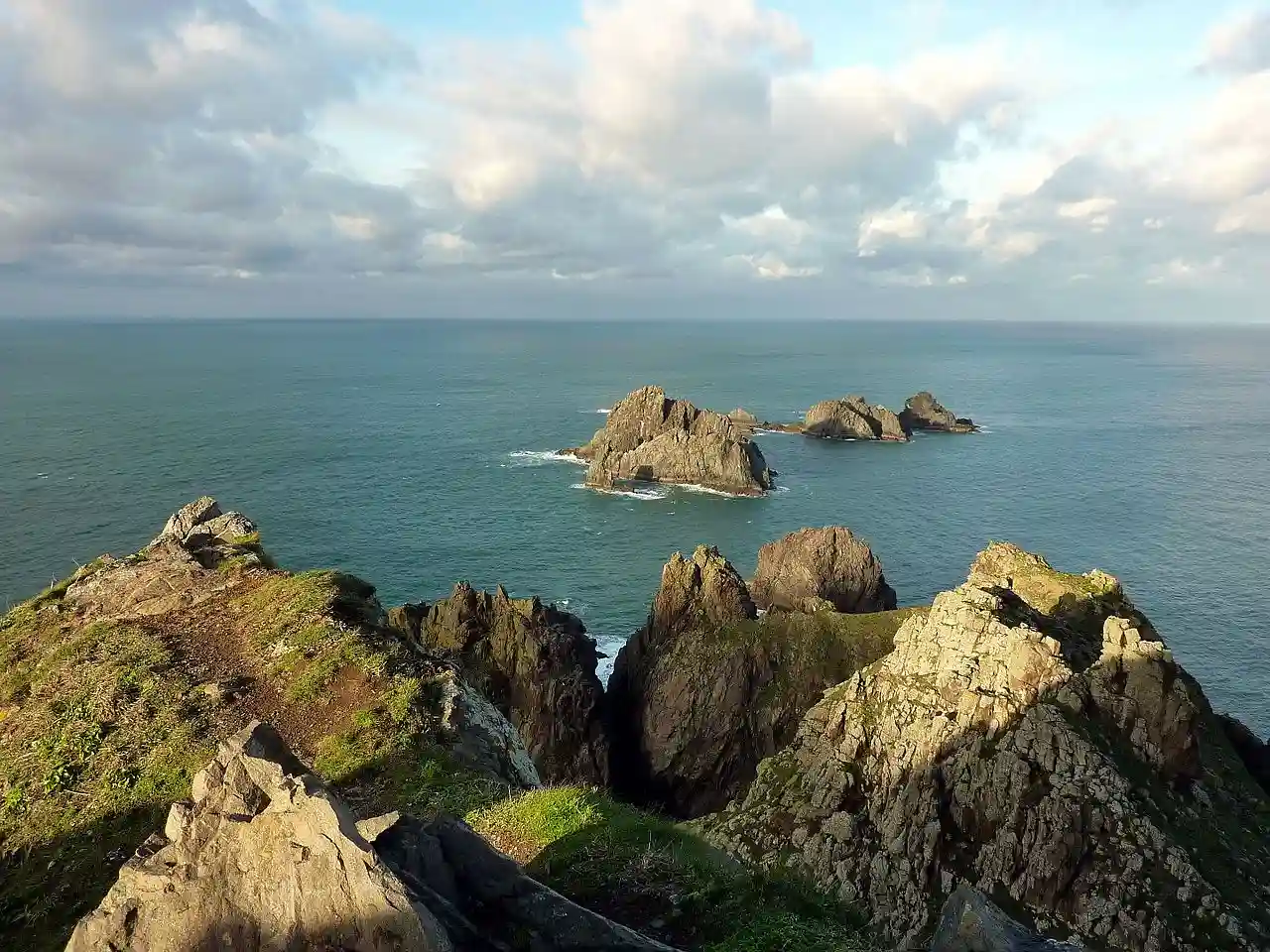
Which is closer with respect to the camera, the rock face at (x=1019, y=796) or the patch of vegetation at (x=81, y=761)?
the patch of vegetation at (x=81, y=761)

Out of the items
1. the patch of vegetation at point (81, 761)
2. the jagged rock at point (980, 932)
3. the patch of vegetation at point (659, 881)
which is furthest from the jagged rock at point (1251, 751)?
the patch of vegetation at point (81, 761)

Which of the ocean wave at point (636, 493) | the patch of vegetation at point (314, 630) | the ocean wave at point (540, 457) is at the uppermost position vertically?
the patch of vegetation at point (314, 630)

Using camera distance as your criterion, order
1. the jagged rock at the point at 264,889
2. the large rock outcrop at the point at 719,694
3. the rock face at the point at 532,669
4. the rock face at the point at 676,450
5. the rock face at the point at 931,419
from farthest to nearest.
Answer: the rock face at the point at 931,419 < the rock face at the point at 676,450 < the rock face at the point at 532,669 < the large rock outcrop at the point at 719,694 < the jagged rock at the point at 264,889

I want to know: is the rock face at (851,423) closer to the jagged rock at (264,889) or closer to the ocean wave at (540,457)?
the ocean wave at (540,457)

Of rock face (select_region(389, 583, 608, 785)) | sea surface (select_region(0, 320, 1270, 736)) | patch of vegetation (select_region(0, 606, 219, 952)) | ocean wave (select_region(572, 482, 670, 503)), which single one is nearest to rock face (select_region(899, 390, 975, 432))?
sea surface (select_region(0, 320, 1270, 736))

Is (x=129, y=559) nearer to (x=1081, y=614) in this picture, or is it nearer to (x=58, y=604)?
(x=58, y=604)

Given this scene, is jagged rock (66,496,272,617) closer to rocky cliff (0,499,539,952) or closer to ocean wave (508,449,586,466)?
rocky cliff (0,499,539,952)
